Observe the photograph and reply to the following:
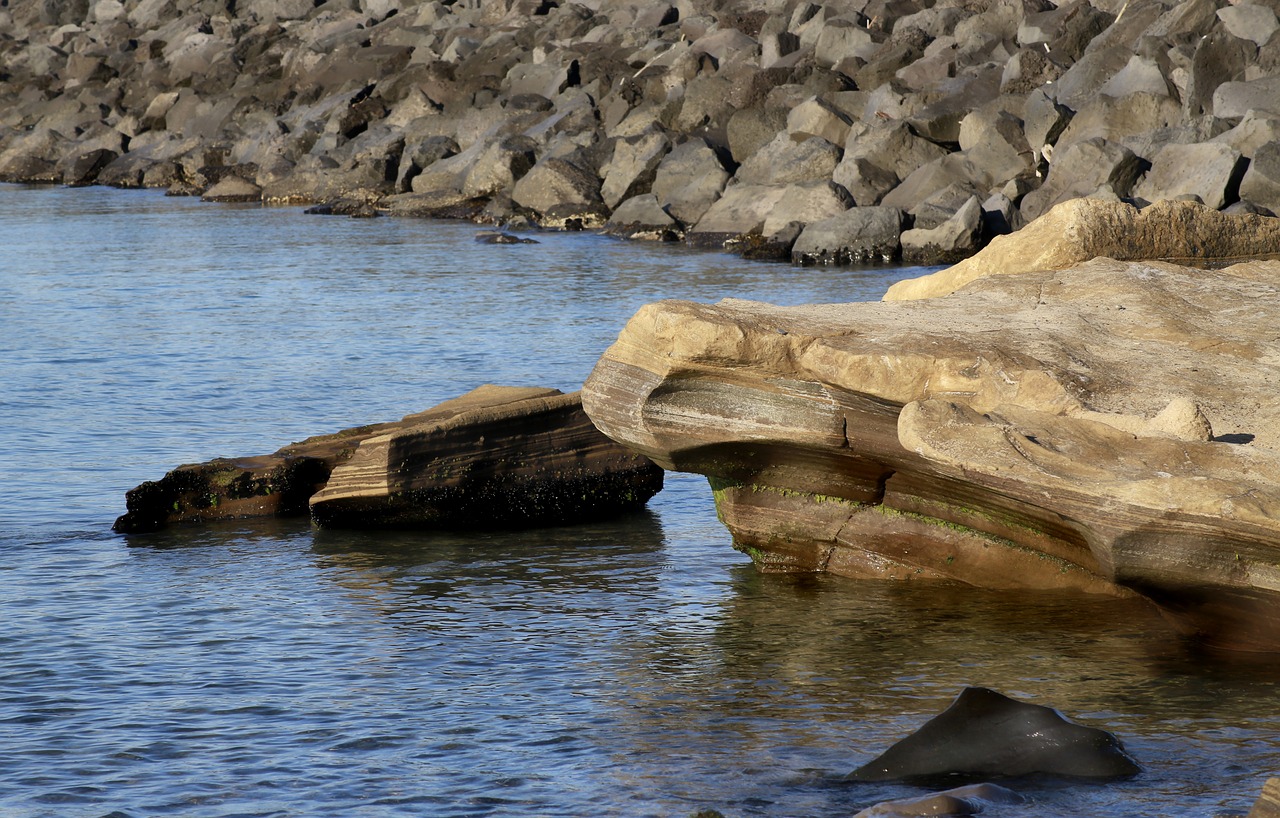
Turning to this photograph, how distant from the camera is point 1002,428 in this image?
8.58 m

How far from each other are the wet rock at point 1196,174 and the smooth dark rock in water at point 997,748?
20.1m

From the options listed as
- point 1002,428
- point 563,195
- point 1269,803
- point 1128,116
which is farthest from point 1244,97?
point 1269,803

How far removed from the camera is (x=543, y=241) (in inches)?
1458

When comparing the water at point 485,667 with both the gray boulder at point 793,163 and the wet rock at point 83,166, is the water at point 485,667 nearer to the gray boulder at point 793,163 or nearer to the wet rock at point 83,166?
the gray boulder at point 793,163

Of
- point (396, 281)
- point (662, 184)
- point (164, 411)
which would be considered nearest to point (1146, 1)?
point (662, 184)

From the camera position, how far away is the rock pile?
103 ft

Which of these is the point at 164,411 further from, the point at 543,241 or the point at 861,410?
Result: the point at 543,241

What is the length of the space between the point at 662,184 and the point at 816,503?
92.3ft

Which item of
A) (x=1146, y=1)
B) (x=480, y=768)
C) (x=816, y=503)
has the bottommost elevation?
(x=480, y=768)

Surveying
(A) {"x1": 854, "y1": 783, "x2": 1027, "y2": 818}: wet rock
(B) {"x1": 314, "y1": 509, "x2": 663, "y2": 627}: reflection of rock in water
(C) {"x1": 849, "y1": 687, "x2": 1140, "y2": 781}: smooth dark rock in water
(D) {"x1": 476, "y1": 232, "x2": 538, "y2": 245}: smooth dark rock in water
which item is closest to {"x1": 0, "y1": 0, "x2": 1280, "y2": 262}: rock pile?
(D) {"x1": 476, "y1": 232, "x2": 538, "y2": 245}: smooth dark rock in water

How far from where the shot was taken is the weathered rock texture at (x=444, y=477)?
12.8m

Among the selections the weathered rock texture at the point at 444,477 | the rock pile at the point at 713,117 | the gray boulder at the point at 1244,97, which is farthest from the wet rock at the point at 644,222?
the weathered rock texture at the point at 444,477

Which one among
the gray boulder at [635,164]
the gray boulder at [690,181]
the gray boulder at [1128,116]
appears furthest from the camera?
the gray boulder at [635,164]

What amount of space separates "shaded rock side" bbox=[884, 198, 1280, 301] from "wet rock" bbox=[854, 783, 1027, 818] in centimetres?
587
